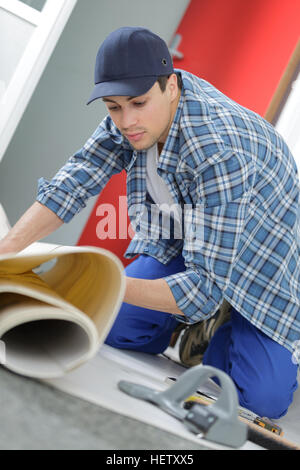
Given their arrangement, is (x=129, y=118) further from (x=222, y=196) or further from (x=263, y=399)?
(x=263, y=399)

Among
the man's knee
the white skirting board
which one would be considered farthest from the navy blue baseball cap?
the man's knee

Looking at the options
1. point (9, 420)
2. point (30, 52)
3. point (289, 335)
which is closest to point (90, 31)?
point (30, 52)

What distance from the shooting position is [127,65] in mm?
1124

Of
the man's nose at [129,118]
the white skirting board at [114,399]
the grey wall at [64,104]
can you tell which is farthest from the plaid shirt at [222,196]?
the grey wall at [64,104]

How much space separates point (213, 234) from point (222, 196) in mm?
88

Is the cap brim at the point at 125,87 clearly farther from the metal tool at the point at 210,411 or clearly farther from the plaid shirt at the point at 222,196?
the metal tool at the point at 210,411

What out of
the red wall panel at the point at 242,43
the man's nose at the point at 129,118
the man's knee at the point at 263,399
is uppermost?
the red wall panel at the point at 242,43

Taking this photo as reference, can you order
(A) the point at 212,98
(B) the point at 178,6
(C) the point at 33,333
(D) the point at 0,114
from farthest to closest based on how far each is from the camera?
(B) the point at 178,6 < (D) the point at 0,114 < (A) the point at 212,98 < (C) the point at 33,333

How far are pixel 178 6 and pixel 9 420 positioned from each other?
2.40 m

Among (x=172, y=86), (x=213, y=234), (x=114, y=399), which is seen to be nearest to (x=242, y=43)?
(x=172, y=86)

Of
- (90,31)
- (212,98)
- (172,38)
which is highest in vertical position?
(172,38)

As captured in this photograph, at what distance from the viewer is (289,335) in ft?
4.78

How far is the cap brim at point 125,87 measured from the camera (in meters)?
1.12

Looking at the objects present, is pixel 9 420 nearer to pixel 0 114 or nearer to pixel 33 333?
pixel 33 333
